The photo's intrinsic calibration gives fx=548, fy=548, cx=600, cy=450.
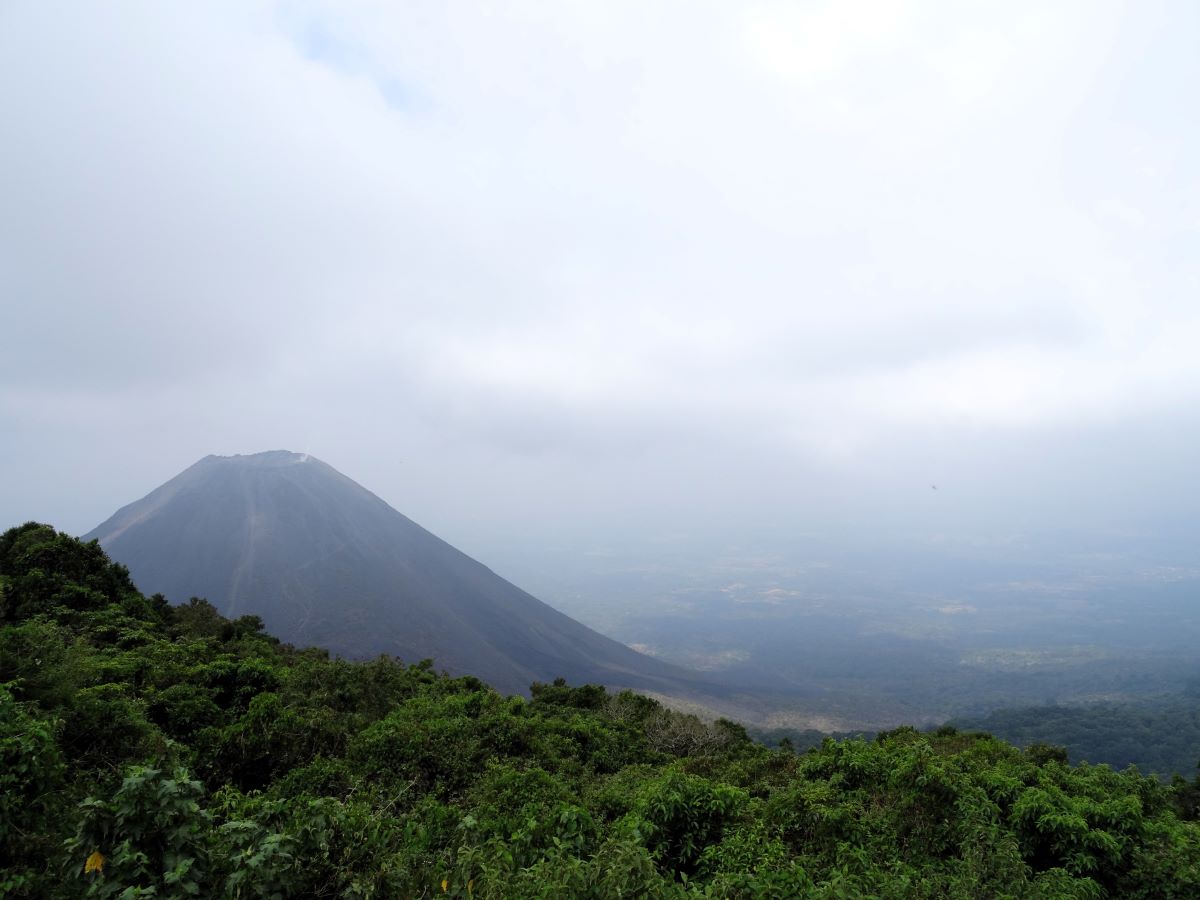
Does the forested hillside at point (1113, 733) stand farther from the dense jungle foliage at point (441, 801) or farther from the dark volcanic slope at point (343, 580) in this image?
the dense jungle foliage at point (441, 801)

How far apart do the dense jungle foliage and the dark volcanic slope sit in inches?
2022

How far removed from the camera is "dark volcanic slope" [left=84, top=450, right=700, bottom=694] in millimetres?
69562

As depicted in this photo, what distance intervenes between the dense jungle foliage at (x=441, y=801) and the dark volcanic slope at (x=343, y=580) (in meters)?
51.4

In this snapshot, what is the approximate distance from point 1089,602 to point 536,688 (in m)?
250

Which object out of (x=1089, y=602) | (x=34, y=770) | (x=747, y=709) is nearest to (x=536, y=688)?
(x=34, y=770)

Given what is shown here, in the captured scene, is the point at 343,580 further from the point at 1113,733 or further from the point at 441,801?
the point at 1113,733

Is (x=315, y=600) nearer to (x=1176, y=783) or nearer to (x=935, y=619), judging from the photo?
(x=1176, y=783)

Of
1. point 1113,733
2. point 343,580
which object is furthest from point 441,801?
point 343,580

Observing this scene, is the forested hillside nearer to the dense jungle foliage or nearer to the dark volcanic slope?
the dark volcanic slope

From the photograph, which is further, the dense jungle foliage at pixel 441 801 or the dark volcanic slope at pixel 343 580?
the dark volcanic slope at pixel 343 580

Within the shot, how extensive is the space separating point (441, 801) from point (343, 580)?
7791 cm

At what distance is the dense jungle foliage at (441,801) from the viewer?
4152mm

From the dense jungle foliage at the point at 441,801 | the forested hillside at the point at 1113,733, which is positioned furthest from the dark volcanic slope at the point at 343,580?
the dense jungle foliage at the point at 441,801

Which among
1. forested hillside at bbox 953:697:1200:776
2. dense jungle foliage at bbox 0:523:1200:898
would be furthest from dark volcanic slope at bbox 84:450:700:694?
dense jungle foliage at bbox 0:523:1200:898
